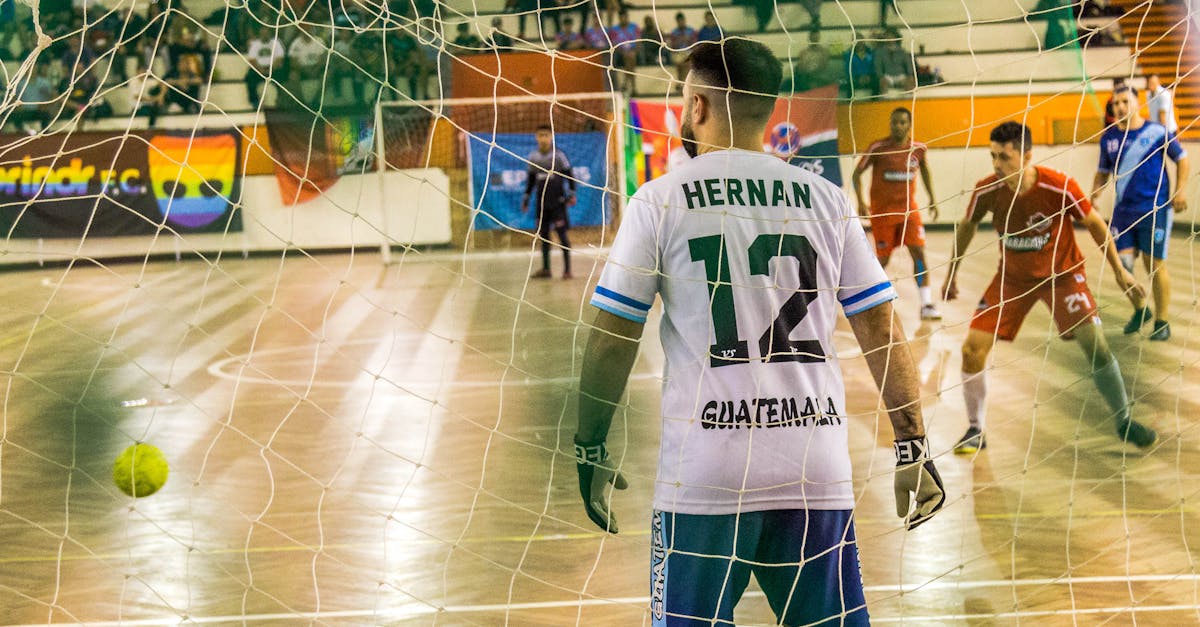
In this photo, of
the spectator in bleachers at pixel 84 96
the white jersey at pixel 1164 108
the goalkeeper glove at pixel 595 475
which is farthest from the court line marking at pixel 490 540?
the spectator in bleachers at pixel 84 96

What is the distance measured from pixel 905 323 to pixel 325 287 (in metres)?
6.87

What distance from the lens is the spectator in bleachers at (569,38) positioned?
65.5 ft

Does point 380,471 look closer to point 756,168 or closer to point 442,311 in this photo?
point 756,168

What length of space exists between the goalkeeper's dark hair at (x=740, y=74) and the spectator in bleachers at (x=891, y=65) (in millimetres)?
13636

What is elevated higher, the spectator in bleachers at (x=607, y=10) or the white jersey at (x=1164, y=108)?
the white jersey at (x=1164, y=108)

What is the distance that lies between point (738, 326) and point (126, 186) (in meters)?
16.7

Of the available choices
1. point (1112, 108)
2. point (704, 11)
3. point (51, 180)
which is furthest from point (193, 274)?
point (1112, 108)

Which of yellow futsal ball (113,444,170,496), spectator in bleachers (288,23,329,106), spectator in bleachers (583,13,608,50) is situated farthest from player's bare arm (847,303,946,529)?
spectator in bleachers (583,13,608,50)

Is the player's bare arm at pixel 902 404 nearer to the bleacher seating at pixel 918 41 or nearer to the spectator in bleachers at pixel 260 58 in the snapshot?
the spectator in bleachers at pixel 260 58

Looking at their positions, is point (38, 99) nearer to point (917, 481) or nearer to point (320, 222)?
point (320, 222)

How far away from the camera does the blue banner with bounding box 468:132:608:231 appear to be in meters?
16.8

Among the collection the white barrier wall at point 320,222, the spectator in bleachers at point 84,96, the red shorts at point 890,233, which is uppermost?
the red shorts at point 890,233

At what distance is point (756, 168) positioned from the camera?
2.45 metres

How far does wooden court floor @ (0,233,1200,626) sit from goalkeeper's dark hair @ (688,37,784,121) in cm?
58
